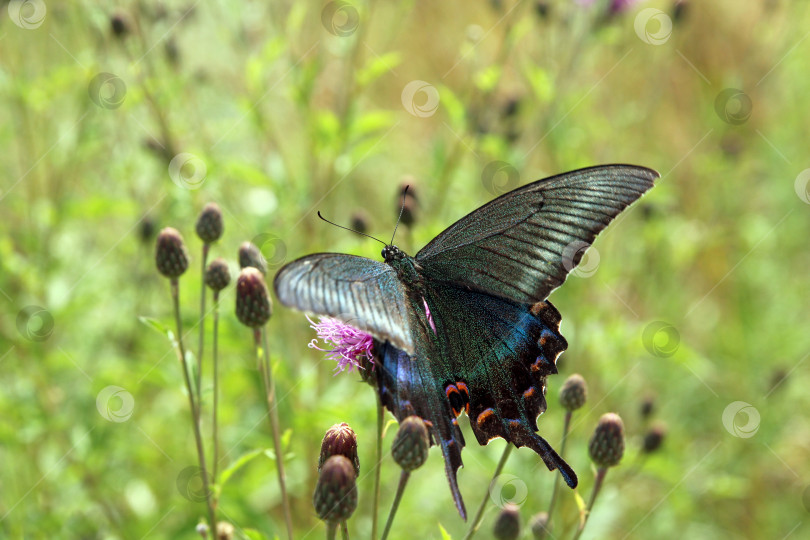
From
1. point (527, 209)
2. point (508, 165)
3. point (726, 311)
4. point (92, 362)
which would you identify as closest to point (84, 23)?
point (92, 362)

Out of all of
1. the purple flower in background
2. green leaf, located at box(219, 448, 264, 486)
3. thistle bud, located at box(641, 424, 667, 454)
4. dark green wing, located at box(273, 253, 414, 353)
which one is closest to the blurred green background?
A: thistle bud, located at box(641, 424, 667, 454)

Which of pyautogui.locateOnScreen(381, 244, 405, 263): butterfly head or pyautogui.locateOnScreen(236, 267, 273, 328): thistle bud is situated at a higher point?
pyautogui.locateOnScreen(381, 244, 405, 263): butterfly head

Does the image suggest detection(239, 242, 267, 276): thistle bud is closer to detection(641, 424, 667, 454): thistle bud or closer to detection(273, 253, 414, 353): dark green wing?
detection(273, 253, 414, 353): dark green wing

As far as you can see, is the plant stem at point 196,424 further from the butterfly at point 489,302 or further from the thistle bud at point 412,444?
the thistle bud at point 412,444

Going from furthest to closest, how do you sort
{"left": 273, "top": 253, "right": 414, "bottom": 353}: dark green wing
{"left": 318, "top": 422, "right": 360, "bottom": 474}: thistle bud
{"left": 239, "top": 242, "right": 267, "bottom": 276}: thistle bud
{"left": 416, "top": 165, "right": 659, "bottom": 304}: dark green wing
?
{"left": 239, "top": 242, "right": 267, "bottom": 276}: thistle bud, {"left": 416, "top": 165, "right": 659, "bottom": 304}: dark green wing, {"left": 318, "top": 422, "right": 360, "bottom": 474}: thistle bud, {"left": 273, "top": 253, "right": 414, "bottom": 353}: dark green wing

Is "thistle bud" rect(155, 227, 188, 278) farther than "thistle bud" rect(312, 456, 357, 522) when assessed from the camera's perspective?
Yes

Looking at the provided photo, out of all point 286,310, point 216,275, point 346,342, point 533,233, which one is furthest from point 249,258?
point 286,310
